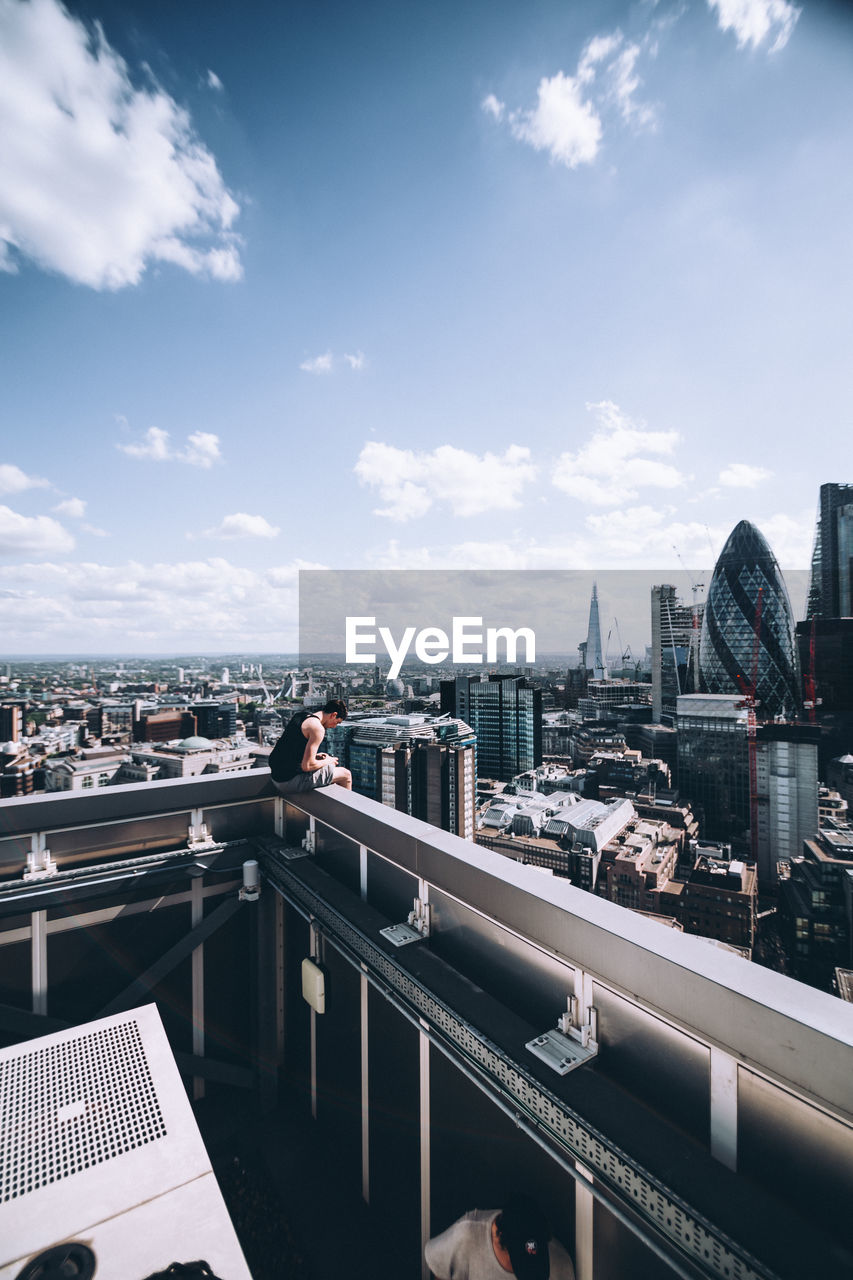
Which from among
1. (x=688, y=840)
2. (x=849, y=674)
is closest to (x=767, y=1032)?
(x=688, y=840)

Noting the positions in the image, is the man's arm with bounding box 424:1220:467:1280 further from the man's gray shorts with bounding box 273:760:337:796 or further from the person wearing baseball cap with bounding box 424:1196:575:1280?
the man's gray shorts with bounding box 273:760:337:796

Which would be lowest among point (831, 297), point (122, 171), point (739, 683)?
point (739, 683)

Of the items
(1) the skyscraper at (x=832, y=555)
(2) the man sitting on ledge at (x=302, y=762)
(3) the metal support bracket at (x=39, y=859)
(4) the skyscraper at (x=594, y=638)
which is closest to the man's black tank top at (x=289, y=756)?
(2) the man sitting on ledge at (x=302, y=762)

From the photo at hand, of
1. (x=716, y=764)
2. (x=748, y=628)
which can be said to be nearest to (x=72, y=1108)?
(x=716, y=764)

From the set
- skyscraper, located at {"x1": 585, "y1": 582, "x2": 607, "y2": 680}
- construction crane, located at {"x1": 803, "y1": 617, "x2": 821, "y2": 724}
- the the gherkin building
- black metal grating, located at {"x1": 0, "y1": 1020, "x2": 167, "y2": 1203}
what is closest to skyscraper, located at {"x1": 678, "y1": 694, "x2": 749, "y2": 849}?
the the gherkin building

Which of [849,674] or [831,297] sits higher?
[831,297]

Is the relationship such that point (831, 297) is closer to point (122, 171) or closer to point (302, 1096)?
point (122, 171)

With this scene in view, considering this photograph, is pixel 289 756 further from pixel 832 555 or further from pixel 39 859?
pixel 832 555
